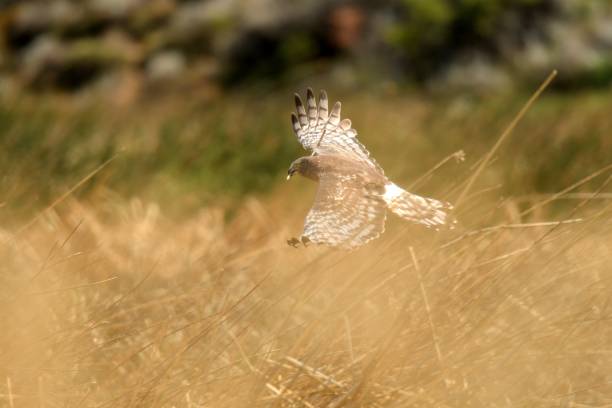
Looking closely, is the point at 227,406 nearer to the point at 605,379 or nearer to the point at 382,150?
the point at 605,379

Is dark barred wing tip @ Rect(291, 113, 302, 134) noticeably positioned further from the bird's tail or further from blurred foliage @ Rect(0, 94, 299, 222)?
blurred foliage @ Rect(0, 94, 299, 222)

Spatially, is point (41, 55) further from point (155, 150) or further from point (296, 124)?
point (296, 124)

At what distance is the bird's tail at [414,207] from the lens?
Answer: 1544 mm

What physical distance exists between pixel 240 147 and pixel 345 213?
14.7 feet

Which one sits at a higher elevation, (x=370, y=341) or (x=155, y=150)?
(x=155, y=150)

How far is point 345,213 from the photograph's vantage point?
1.49m

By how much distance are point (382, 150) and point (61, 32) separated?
7.51 metres

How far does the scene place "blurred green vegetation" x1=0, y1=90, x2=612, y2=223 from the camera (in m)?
4.87

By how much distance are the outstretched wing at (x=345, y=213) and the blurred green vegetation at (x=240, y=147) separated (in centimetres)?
270

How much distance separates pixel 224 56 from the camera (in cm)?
1054

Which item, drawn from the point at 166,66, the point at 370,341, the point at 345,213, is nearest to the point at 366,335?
the point at 370,341

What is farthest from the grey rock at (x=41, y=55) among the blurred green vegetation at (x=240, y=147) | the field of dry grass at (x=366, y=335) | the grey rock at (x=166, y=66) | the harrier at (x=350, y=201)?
the harrier at (x=350, y=201)

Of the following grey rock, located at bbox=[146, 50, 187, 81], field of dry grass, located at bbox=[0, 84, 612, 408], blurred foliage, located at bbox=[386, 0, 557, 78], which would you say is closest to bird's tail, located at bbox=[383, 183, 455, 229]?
field of dry grass, located at bbox=[0, 84, 612, 408]

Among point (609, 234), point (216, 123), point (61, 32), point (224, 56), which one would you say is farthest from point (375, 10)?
point (609, 234)
